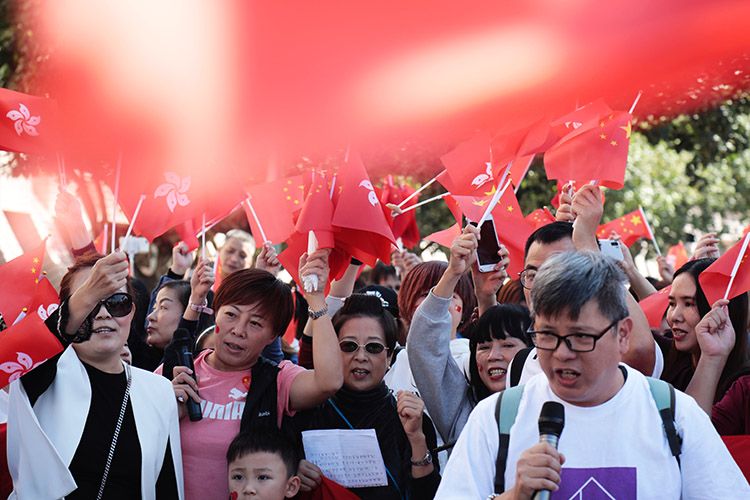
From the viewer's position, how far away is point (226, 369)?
13.2ft

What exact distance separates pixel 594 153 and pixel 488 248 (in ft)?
2.49

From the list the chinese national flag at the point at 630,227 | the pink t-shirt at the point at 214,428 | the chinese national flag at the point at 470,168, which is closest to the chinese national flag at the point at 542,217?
the chinese national flag at the point at 470,168

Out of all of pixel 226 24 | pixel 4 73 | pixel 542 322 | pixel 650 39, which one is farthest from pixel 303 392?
pixel 4 73

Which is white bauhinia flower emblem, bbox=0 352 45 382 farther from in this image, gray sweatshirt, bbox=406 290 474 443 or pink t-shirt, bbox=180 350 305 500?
gray sweatshirt, bbox=406 290 474 443

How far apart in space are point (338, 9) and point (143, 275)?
41.7 ft

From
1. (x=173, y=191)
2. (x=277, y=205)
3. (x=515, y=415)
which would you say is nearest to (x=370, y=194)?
(x=277, y=205)

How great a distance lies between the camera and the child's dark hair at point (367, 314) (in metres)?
4.23

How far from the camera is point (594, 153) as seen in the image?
491 cm

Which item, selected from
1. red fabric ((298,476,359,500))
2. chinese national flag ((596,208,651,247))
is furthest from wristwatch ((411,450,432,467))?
chinese national flag ((596,208,651,247))

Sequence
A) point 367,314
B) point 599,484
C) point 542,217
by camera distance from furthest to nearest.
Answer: point 542,217 < point 367,314 < point 599,484

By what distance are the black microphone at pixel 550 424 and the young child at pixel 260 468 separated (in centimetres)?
149

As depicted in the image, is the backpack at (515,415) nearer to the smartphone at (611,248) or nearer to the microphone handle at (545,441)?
the microphone handle at (545,441)

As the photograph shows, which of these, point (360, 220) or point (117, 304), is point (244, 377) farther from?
point (360, 220)

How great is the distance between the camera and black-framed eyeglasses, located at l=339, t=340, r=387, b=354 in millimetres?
4133
